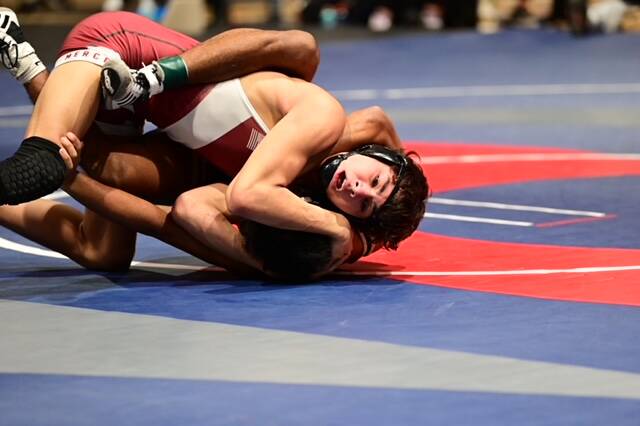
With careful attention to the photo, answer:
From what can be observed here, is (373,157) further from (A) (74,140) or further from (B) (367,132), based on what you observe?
(A) (74,140)

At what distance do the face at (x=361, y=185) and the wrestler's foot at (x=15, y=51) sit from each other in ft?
3.52

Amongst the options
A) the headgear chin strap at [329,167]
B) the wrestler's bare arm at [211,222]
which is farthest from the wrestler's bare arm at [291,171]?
the wrestler's bare arm at [211,222]

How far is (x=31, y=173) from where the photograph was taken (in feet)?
12.6

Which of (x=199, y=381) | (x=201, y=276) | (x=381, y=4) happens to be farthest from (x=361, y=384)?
(x=381, y=4)

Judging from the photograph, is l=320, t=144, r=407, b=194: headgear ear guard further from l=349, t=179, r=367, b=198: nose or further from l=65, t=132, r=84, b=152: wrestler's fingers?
l=65, t=132, r=84, b=152: wrestler's fingers

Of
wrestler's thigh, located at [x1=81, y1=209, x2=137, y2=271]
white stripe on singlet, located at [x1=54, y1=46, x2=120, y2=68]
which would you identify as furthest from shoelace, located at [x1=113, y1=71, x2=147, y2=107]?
wrestler's thigh, located at [x1=81, y1=209, x2=137, y2=271]

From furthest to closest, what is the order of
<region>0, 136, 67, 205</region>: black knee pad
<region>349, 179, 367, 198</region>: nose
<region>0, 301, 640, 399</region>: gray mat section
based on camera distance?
<region>349, 179, 367, 198</region>: nose → <region>0, 136, 67, 205</region>: black knee pad → <region>0, 301, 640, 399</region>: gray mat section

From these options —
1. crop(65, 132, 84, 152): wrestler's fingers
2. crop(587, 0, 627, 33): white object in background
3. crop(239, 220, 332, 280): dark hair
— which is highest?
crop(65, 132, 84, 152): wrestler's fingers

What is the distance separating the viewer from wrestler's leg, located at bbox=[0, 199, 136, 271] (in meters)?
4.49

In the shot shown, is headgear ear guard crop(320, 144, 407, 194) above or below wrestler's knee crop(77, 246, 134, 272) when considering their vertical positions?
above

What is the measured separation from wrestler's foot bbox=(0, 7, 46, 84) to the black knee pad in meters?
0.47

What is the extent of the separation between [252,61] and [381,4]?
11069 mm

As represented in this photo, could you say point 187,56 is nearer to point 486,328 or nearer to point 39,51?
point 486,328

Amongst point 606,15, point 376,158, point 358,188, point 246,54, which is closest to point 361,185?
point 358,188
